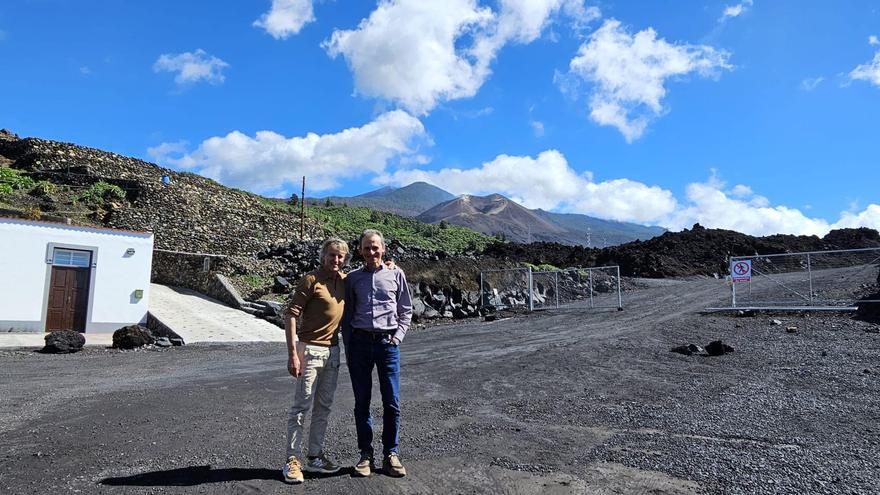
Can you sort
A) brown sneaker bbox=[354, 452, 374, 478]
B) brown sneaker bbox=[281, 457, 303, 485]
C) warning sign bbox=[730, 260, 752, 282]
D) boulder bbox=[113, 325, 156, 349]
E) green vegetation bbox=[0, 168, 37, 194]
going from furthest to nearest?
green vegetation bbox=[0, 168, 37, 194] → warning sign bbox=[730, 260, 752, 282] → boulder bbox=[113, 325, 156, 349] → brown sneaker bbox=[354, 452, 374, 478] → brown sneaker bbox=[281, 457, 303, 485]

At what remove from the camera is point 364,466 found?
152 inches

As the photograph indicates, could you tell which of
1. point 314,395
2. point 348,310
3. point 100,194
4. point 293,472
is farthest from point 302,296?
point 100,194

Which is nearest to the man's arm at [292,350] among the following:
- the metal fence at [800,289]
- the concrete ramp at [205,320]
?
the concrete ramp at [205,320]

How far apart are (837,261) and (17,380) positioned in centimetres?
4261

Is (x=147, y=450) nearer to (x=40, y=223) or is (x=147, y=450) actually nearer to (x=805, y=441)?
(x=805, y=441)

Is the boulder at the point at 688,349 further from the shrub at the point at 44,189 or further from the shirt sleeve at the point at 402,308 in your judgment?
the shrub at the point at 44,189

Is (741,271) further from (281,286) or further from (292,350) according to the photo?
(281,286)

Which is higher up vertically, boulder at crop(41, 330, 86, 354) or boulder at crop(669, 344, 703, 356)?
boulder at crop(669, 344, 703, 356)

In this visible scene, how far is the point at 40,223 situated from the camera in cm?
1546

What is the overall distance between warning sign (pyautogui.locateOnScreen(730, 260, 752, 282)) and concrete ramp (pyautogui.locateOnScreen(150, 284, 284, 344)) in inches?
→ 591

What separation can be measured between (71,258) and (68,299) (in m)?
1.32

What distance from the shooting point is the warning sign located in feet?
53.4

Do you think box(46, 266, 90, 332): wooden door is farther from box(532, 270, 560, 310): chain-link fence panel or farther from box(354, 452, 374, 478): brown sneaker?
box(532, 270, 560, 310): chain-link fence panel

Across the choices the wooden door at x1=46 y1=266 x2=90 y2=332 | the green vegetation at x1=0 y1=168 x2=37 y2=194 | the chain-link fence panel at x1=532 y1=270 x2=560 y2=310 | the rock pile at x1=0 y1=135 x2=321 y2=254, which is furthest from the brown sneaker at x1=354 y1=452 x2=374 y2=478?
the green vegetation at x1=0 y1=168 x2=37 y2=194
